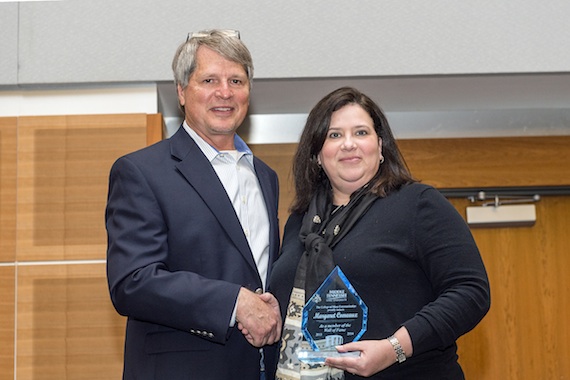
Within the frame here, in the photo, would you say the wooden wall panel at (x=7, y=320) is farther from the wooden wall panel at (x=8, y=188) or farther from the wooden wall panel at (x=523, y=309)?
the wooden wall panel at (x=523, y=309)

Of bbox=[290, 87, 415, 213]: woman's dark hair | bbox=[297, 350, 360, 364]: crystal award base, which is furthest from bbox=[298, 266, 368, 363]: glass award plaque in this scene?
bbox=[290, 87, 415, 213]: woman's dark hair

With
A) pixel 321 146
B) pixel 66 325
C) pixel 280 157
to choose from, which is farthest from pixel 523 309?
pixel 321 146

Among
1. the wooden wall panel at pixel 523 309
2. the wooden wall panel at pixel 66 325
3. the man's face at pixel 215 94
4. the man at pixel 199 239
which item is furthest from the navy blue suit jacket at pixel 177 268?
the wooden wall panel at pixel 523 309

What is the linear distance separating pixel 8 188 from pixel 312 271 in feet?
7.39

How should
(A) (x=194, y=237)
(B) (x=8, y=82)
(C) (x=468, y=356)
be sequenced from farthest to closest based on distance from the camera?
(C) (x=468, y=356) → (B) (x=8, y=82) → (A) (x=194, y=237)

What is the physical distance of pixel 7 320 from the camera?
374 centimetres

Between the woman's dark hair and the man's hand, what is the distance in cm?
38

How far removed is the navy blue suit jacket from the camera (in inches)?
79.6

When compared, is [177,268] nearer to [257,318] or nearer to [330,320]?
[257,318]

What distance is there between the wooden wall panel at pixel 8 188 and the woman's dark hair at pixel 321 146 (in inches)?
74.4

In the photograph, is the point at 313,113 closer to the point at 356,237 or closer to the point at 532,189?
the point at 356,237

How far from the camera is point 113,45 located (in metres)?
3.83

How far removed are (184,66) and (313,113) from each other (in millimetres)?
407

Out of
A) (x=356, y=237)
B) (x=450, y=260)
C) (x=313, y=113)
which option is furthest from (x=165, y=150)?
(x=450, y=260)
